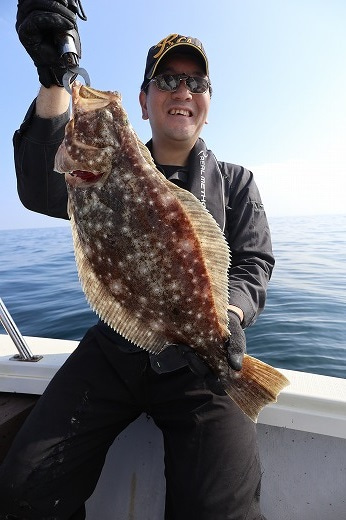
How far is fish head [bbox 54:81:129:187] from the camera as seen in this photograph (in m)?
2.05

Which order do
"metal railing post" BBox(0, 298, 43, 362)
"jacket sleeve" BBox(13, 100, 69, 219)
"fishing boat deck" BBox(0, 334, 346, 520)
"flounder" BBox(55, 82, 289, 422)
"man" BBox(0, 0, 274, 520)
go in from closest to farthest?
"flounder" BBox(55, 82, 289, 422), "man" BBox(0, 0, 274, 520), "jacket sleeve" BBox(13, 100, 69, 219), "fishing boat deck" BBox(0, 334, 346, 520), "metal railing post" BBox(0, 298, 43, 362)

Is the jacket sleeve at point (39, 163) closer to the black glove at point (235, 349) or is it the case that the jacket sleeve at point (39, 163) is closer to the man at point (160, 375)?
the man at point (160, 375)

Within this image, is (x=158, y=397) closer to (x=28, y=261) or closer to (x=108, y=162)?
(x=108, y=162)

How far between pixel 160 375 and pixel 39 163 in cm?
163

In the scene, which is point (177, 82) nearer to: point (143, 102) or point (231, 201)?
point (143, 102)

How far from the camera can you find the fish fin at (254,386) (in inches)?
82.2

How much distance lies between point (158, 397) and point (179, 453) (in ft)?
1.18

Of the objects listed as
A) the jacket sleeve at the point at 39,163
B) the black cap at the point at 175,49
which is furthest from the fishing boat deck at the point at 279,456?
the black cap at the point at 175,49

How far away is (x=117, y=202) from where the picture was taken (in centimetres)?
202

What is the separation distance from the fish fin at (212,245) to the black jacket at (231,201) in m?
0.43

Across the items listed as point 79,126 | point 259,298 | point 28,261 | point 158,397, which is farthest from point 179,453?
point 28,261

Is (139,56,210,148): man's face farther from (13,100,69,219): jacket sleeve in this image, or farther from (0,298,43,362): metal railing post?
(0,298,43,362): metal railing post

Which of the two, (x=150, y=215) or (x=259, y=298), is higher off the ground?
(x=150, y=215)

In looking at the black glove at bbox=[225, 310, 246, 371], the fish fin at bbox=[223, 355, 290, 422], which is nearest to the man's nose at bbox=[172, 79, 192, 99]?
the black glove at bbox=[225, 310, 246, 371]
